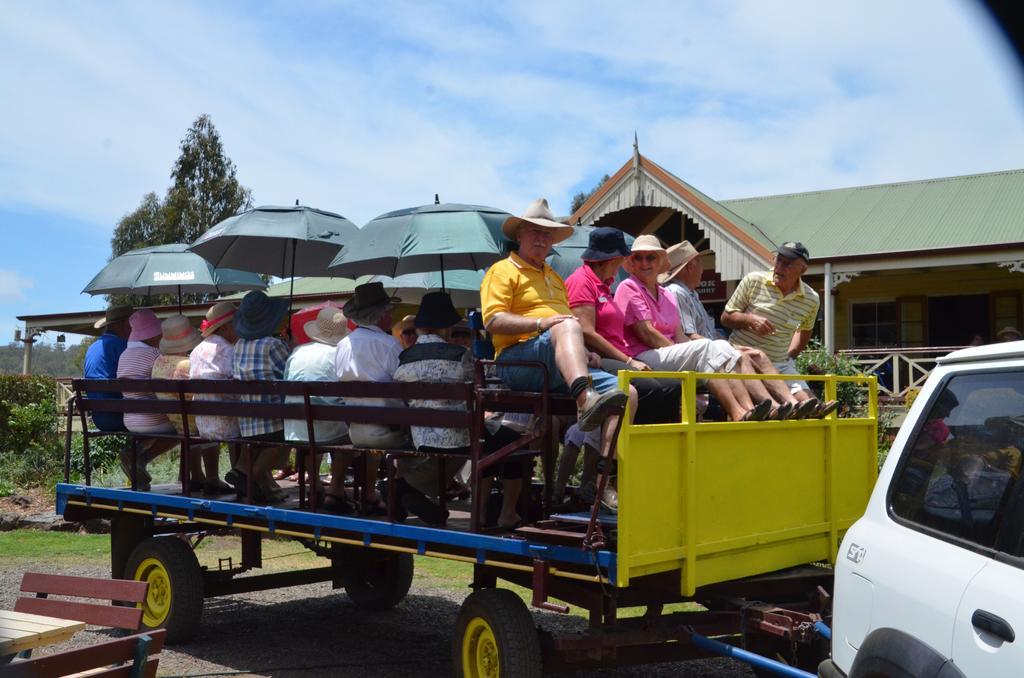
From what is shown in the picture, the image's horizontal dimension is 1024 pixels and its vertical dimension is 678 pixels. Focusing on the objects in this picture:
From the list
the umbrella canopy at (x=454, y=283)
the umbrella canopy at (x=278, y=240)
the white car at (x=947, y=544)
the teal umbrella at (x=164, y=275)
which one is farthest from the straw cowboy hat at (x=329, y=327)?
the white car at (x=947, y=544)

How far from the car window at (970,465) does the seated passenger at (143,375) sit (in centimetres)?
549

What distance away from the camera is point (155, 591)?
7332mm

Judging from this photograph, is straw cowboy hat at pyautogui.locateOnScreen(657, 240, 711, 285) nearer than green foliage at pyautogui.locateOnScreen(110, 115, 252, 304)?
Yes

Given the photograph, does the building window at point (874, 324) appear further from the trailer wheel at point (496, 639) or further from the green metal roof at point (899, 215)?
the trailer wheel at point (496, 639)

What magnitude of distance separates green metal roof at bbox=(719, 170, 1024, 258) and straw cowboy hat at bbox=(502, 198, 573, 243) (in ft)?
40.5

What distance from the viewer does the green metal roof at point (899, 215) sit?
1766 centimetres

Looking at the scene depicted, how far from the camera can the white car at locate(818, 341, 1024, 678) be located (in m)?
2.85

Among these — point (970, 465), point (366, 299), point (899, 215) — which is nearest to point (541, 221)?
point (366, 299)

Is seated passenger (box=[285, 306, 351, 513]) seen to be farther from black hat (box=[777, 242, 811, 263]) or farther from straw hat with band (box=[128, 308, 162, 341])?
black hat (box=[777, 242, 811, 263])

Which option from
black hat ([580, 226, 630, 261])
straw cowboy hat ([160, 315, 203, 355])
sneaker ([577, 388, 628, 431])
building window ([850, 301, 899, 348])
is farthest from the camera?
building window ([850, 301, 899, 348])

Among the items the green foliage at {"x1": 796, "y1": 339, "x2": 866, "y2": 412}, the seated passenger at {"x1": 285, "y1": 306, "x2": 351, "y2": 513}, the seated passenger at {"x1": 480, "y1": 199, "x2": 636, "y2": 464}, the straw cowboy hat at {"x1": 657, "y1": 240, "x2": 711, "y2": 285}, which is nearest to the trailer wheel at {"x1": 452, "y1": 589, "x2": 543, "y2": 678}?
the seated passenger at {"x1": 480, "y1": 199, "x2": 636, "y2": 464}

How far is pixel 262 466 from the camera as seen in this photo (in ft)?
21.9

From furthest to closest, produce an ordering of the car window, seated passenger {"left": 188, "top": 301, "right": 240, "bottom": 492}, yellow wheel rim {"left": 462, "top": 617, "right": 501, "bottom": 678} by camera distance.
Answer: seated passenger {"left": 188, "top": 301, "right": 240, "bottom": 492}, yellow wheel rim {"left": 462, "top": 617, "right": 501, "bottom": 678}, the car window

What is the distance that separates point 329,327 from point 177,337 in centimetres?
167
